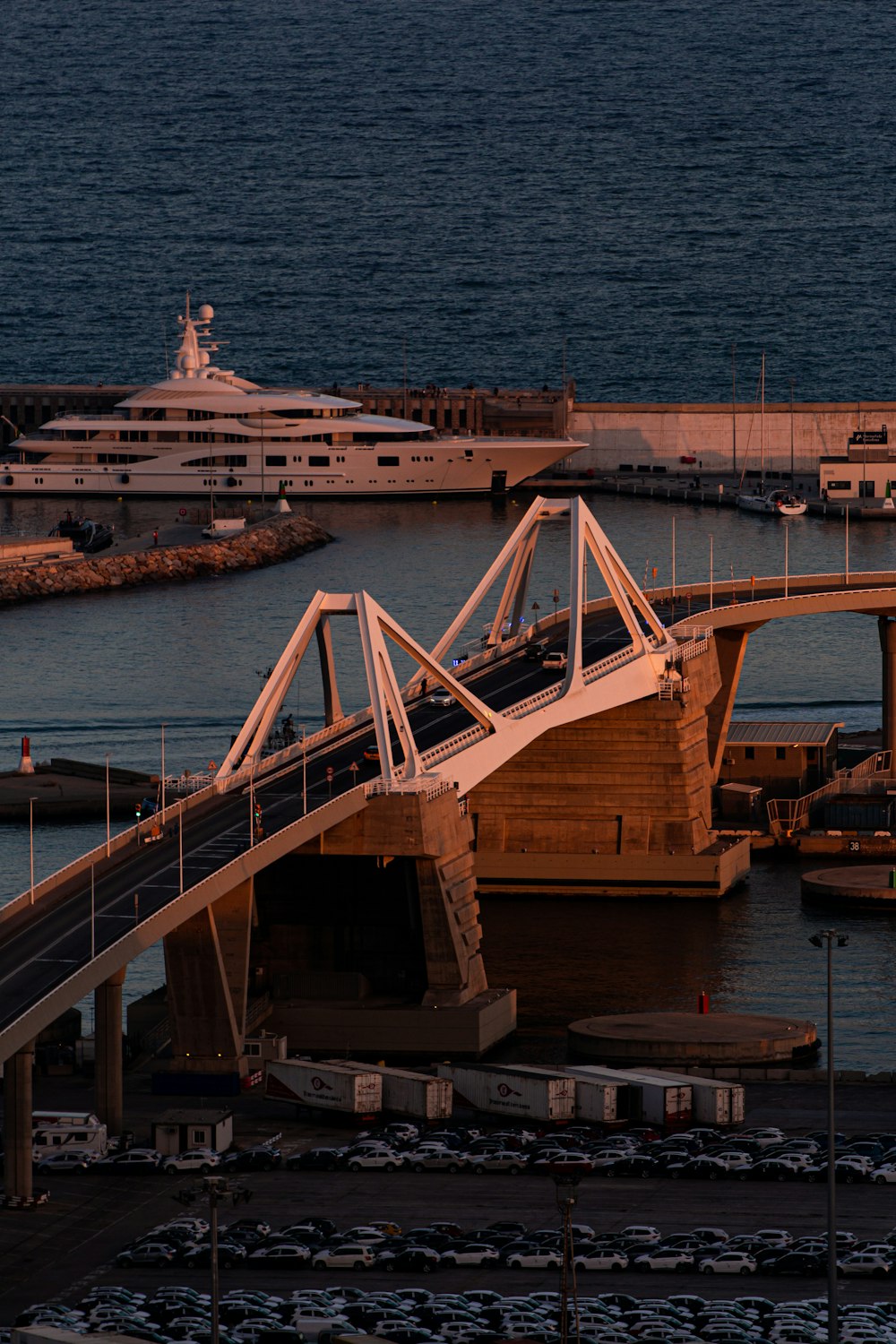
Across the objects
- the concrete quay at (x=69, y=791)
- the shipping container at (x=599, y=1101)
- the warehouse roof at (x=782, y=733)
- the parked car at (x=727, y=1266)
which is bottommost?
the parked car at (x=727, y=1266)

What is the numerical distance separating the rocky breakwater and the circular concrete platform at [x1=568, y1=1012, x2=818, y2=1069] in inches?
3375

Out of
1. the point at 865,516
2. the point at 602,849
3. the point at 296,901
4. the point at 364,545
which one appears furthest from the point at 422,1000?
the point at 865,516

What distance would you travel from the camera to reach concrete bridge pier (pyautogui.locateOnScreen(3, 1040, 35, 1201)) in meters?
63.3

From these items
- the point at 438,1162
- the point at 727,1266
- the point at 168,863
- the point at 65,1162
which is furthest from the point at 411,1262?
the point at 168,863

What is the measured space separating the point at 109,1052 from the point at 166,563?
4160 inches

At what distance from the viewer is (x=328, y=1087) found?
71.9 m

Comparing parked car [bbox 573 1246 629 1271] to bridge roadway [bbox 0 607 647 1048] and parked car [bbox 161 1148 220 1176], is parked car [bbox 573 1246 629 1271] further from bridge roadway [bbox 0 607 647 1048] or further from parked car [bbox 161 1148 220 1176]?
bridge roadway [bbox 0 607 647 1048]

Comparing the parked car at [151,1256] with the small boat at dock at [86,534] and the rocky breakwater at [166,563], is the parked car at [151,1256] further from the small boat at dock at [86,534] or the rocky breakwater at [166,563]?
the small boat at dock at [86,534]

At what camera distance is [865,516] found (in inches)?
7495

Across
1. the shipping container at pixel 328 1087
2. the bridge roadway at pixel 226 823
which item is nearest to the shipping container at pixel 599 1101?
the shipping container at pixel 328 1087

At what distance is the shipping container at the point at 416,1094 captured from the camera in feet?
235

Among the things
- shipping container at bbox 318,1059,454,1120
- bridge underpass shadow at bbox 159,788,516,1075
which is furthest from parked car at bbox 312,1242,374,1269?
bridge underpass shadow at bbox 159,788,516,1075

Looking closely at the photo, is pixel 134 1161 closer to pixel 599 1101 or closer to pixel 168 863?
pixel 168 863

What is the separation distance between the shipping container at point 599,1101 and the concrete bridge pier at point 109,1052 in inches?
364
